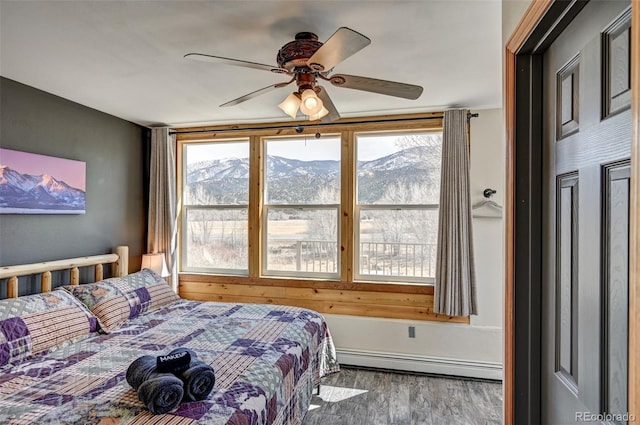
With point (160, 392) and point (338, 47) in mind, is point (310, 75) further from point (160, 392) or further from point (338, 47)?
point (160, 392)

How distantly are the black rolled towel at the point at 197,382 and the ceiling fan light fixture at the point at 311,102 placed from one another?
144cm

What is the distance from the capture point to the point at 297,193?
3914 millimetres

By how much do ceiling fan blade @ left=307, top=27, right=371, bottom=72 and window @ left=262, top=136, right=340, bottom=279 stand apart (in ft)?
6.74

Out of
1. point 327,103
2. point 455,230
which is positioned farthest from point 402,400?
point 327,103

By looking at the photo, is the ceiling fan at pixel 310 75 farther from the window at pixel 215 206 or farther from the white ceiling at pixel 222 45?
the window at pixel 215 206

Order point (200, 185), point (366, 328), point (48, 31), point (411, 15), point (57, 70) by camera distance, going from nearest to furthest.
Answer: point (411, 15), point (48, 31), point (57, 70), point (366, 328), point (200, 185)

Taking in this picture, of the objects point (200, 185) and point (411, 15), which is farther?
point (200, 185)

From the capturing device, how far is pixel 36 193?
2.82 meters

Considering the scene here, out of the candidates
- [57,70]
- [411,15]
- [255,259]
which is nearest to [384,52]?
[411,15]

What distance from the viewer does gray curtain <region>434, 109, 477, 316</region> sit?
10.7 ft

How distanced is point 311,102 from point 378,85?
1.25 feet

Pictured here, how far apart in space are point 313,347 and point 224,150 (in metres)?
2.55

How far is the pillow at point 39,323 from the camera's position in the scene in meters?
2.02

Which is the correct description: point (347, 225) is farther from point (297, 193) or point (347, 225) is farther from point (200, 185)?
point (200, 185)
